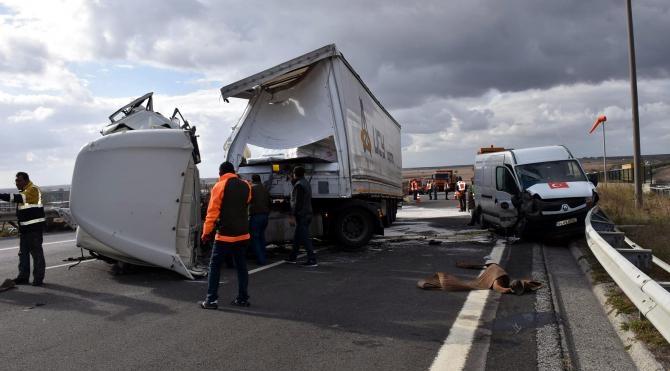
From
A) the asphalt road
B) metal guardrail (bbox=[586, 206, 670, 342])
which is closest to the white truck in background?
the asphalt road

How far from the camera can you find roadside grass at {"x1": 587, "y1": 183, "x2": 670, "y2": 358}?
4.84m

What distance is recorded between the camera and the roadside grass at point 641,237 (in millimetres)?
4838

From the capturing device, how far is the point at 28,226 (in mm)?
8594

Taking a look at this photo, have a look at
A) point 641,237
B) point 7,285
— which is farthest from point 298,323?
point 641,237

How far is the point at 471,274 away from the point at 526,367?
435cm

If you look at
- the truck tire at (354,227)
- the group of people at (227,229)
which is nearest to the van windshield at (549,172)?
the truck tire at (354,227)

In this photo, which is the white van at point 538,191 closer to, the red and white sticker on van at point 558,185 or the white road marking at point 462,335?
the red and white sticker on van at point 558,185

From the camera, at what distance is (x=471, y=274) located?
884 centimetres

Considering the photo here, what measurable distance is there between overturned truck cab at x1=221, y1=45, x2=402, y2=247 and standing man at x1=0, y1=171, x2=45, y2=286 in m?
3.88

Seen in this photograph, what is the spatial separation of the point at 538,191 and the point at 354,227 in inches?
159

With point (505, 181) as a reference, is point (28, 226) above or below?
below

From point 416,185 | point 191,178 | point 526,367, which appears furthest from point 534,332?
point 416,185

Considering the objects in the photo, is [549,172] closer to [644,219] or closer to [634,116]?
[644,219]

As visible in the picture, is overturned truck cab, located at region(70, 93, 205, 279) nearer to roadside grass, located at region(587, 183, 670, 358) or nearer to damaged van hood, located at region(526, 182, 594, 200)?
roadside grass, located at region(587, 183, 670, 358)
